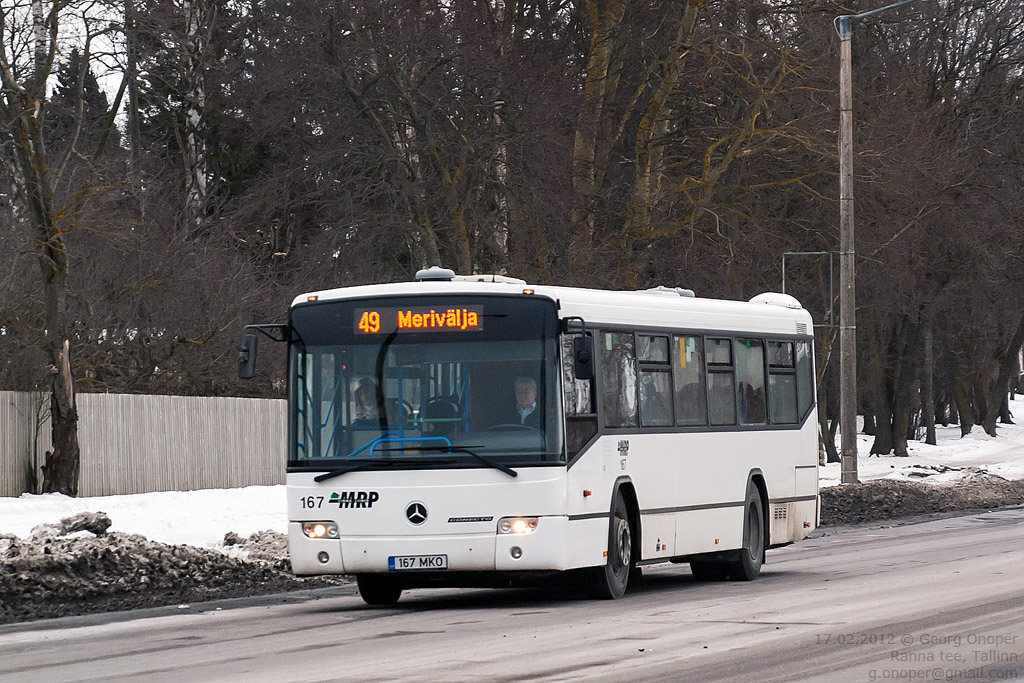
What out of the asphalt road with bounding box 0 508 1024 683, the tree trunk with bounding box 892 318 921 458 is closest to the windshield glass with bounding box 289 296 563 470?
the asphalt road with bounding box 0 508 1024 683

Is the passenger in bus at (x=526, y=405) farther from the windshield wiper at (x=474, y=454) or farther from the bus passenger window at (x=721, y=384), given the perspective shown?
the bus passenger window at (x=721, y=384)

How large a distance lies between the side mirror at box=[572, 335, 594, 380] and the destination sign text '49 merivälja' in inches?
32.5

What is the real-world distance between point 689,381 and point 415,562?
404 cm

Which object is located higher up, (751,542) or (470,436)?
(470,436)

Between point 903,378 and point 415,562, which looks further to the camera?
point 903,378

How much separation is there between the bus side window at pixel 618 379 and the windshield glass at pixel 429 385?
1.02 m

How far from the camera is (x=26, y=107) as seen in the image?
24391mm

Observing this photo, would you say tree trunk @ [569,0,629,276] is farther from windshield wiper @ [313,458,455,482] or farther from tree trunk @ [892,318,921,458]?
tree trunk @ [892,318,921,458]

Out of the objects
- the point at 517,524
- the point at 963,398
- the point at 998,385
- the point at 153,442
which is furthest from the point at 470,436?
the point at 998,385

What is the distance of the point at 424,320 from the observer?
14.4m

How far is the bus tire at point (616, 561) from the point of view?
583 inches

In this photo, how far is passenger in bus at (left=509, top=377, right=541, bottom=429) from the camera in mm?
14172

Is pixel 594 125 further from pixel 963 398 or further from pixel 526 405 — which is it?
pixel 963 398

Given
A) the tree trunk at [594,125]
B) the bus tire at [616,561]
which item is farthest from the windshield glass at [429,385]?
the tree trunk at [594,125]
